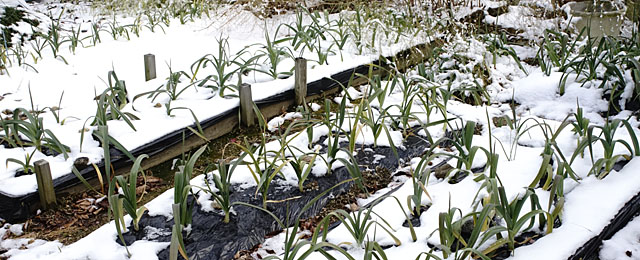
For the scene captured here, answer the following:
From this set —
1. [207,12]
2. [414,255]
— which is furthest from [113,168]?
[207,12]

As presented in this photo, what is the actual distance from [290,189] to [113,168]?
869 millimetres

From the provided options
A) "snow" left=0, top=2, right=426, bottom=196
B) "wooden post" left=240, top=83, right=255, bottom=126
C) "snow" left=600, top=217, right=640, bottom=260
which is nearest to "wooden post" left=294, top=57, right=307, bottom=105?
"snow" left=0, top=2, right=426, bottom=196

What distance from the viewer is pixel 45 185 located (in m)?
2.38

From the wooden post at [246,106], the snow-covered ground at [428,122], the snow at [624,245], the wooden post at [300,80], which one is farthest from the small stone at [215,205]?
the snow at [624,245]

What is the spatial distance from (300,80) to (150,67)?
1.00 meters

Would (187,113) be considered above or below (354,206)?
above

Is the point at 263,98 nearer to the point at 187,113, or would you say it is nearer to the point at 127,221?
the point at 187,113

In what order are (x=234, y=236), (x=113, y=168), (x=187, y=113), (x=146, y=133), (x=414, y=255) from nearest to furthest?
(x=414, y=255) < (x=234, y=236) < (x=113, y=168) < (x=146, y=133) < (x=187, y=113)

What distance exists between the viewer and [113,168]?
2654 millimetres

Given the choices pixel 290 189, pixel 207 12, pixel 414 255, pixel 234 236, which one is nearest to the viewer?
pixel 414 255

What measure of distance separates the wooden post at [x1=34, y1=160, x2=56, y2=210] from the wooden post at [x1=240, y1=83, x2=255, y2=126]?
1120 millimetres

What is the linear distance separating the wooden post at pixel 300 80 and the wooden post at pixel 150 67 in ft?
3.11

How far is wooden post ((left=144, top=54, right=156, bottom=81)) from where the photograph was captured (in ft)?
11.8

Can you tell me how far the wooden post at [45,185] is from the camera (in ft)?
7.57
